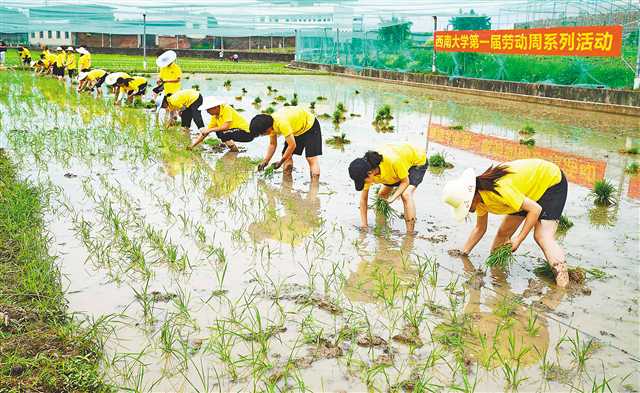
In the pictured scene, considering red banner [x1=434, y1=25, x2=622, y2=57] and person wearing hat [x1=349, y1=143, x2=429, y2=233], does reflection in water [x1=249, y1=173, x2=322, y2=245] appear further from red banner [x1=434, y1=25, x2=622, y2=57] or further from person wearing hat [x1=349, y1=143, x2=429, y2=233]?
red banner [x1=434, y1=25, x2=622, y2=57]

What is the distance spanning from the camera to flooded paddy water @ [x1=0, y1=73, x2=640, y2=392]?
3.22 metres

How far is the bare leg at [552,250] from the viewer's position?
Answer: 173 inches

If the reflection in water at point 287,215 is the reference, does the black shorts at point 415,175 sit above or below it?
above

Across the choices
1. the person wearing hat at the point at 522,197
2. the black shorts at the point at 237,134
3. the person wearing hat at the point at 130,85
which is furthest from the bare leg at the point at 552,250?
the person wearing hat at the point at 130,85

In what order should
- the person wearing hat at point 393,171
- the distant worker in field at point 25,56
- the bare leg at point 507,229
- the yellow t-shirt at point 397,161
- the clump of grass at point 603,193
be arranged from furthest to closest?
1. the distant worker in field at point 25,56
2. the clump of grass at point 603,193
3. the yellow t-shirt at point 397,161
4. the person wearing hat at point 393,171
5. the bare leg at point 507,229

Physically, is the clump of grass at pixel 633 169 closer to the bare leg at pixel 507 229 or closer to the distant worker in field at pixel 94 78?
the bare leg at pixel 507 229

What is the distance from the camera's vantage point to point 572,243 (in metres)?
5.39

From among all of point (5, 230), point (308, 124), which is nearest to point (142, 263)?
point (5, 230)

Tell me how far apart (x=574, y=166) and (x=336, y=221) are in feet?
13.9

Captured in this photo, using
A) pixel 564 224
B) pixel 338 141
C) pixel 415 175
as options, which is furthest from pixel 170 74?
pixel 564 224

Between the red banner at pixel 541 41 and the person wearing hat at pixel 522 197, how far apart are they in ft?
38.6

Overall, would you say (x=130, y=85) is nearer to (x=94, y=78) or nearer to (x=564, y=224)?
(x=94, y=78)

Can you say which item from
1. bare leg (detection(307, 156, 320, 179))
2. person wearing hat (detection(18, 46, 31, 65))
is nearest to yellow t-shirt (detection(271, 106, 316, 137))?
bare leg (detection(307, 156, 320, 179))

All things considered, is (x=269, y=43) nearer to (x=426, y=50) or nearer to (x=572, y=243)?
(x=426, y=50)
